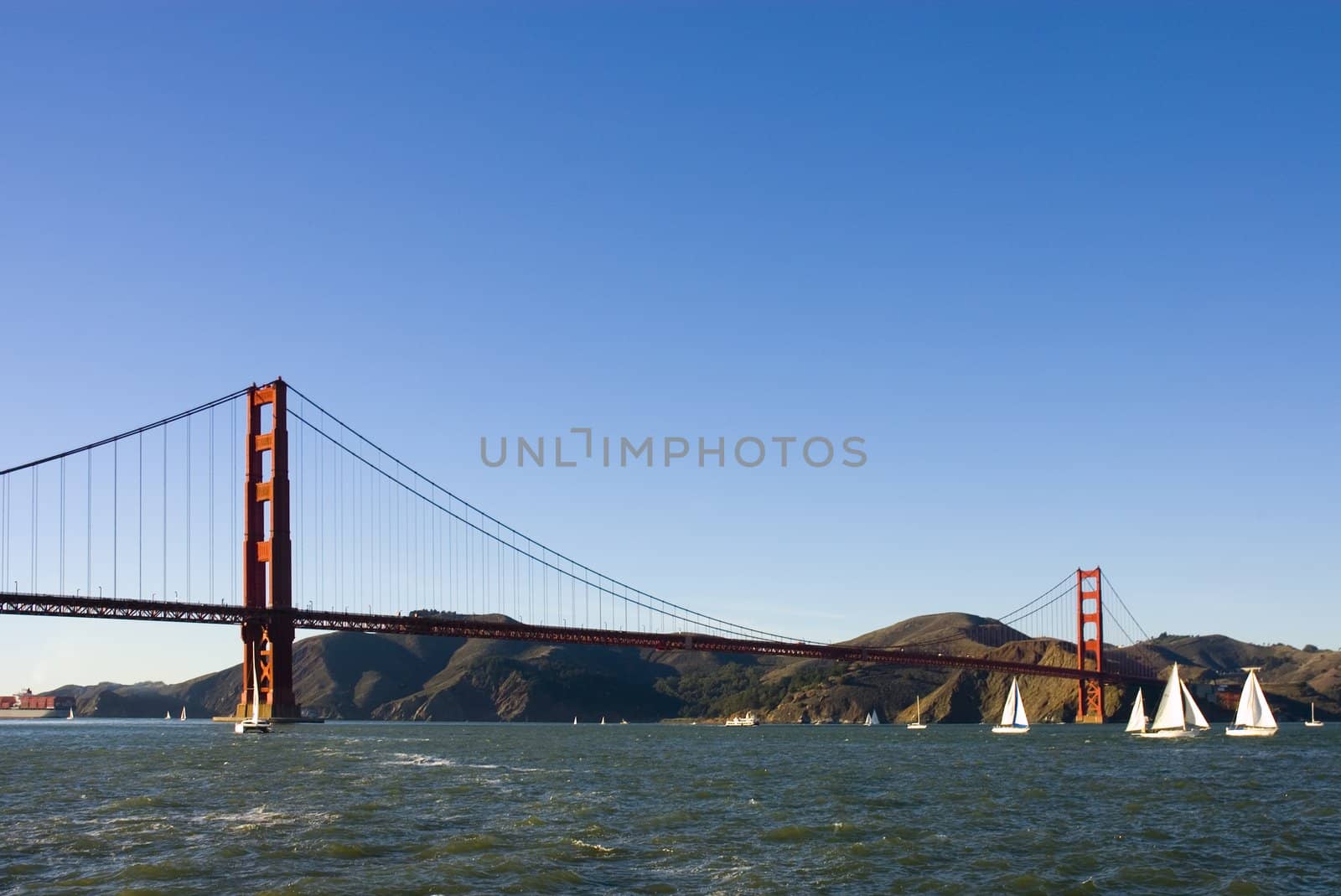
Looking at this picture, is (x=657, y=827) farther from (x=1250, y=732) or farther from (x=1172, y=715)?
(x=1250, y=732)

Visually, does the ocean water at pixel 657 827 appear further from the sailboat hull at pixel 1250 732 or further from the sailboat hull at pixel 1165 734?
the sailboat hull at pixel 1250 732

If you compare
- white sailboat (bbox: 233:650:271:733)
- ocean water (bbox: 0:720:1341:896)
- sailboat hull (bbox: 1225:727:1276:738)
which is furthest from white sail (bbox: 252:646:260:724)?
sailboat hull (bbox: 1225:727:1276:738)

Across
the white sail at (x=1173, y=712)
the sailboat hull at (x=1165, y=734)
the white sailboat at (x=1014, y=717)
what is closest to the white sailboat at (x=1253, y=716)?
the sailboat hull at (x=1165, y=734)

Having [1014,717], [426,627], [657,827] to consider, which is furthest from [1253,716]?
[657,827]

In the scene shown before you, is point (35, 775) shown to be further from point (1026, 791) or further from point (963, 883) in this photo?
point (963, 883)

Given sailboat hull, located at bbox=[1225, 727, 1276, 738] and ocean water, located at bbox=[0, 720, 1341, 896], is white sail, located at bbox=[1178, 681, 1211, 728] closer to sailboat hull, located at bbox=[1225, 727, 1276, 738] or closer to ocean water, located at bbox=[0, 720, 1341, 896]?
sailboat hull, located at bbox=[1225, 727, 1276, 738]

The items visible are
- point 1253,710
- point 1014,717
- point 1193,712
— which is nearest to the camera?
point 1253,710

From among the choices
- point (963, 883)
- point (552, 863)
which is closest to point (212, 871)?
point (552, 863)
